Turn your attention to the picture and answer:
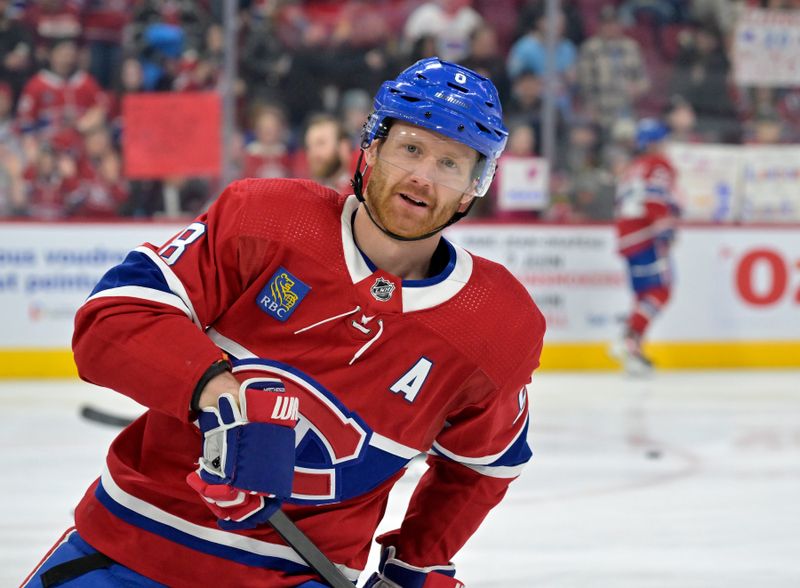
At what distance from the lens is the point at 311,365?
5.25 ft

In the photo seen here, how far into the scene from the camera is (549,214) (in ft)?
23.4

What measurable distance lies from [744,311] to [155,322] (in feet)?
20.5

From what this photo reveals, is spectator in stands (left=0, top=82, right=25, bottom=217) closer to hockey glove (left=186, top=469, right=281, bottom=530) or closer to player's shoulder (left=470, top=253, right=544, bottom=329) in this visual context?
player's shoulder (left=470, top=253, right=544, bottom=329)

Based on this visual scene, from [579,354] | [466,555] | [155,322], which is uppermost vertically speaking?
[155,322]

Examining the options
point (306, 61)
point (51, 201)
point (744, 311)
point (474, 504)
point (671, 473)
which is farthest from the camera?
point (744, 311)

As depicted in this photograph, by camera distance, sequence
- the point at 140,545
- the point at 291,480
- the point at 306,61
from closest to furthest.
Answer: the point at 291,480, the point at 140,545, the point at 306,61

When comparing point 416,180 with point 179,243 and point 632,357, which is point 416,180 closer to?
point 179,243

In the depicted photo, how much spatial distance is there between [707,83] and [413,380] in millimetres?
6222

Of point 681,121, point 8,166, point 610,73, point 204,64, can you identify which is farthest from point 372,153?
point 681,121

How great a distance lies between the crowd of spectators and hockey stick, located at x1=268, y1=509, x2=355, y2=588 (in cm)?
442

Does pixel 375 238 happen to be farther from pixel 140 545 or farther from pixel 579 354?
pixel 579 354

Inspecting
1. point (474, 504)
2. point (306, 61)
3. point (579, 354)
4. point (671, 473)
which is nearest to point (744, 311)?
point (579, 354)

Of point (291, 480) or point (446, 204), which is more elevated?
point (446, 204)

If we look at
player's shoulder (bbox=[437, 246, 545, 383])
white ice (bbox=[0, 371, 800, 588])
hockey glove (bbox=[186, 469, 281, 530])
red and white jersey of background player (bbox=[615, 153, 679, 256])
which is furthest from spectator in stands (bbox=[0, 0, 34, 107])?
hockey glove (bbox=[186, 469, 281, 530])
